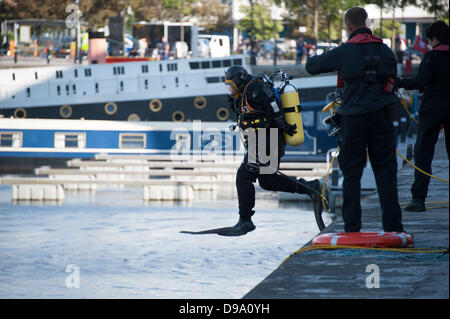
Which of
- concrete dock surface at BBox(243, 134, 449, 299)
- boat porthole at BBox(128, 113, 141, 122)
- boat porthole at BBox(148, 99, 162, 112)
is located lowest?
boat porthole at BBox(128, 113, 141, 122)

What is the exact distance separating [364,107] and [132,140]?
968 inches

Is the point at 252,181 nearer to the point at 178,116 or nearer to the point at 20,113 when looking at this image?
the point at 178,116

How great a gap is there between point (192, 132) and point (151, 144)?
169 centimetres

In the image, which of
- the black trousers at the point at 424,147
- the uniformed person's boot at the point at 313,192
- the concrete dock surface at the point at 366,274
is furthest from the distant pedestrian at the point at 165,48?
the concrete dock surface at the point at 366,274

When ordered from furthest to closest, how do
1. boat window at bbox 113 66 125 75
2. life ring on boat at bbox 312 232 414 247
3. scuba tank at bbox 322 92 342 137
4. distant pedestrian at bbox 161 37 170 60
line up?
distant pedestrian at bbox 161 37 170 60
boat window at bbox 113 66 125 75
scuba tank at bbox 322 92 342 137
life ring on boat at bbox 312 232 414 247

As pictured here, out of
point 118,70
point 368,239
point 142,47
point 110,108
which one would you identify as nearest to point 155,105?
point 110,108

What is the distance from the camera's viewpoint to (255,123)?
→ 27.8ft

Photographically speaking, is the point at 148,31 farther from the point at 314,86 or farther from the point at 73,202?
the point at 73,202

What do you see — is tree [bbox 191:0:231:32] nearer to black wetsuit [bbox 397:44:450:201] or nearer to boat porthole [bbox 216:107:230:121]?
boat porthole [bbox 216:107:230:121]

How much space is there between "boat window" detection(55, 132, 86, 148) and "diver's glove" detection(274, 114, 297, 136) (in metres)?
23.0

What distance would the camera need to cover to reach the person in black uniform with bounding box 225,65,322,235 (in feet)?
27.5

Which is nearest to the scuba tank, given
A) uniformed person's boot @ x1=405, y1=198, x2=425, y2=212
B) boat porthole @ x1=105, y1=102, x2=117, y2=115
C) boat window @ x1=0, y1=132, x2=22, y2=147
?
uniformed person's boot @ x1=405, y1=198, x2=425, y2=212

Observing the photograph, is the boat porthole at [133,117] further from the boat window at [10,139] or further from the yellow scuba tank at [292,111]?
the yellow scuba tank at [292,111]
